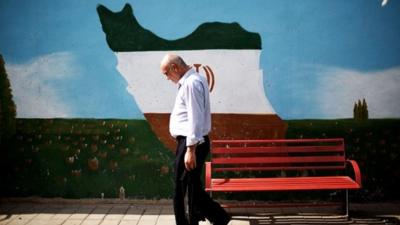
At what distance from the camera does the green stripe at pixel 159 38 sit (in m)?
5.99

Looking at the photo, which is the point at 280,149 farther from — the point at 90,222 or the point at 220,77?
the point at 90,222

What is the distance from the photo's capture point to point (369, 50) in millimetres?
5980

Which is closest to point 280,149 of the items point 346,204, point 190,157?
point 346,204

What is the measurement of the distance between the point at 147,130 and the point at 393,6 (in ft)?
10.4

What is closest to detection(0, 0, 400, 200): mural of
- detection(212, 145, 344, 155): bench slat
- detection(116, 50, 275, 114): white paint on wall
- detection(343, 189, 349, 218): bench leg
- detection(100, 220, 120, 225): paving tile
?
detection(116, 50, 275, 114): white paint on wall

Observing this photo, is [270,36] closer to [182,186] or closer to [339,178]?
[339,178]

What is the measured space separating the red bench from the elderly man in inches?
20.1

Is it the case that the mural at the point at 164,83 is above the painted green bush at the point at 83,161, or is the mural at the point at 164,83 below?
above

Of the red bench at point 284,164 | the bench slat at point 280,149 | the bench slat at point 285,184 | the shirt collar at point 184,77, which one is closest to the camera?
the shirt collar at point 184,77

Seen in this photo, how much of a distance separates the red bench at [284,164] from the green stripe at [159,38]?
1.15 meters

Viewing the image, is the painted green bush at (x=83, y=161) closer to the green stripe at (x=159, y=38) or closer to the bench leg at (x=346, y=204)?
the green stripe at (x=159, y=38)

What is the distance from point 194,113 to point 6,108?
285 cm

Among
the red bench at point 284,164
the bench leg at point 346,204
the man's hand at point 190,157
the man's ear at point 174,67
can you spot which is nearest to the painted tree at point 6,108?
the red bench at point 284,164

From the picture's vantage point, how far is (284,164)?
5.85m
